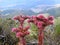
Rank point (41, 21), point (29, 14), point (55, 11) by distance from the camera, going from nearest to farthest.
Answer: point (41, 21) → point (29, 14) → point (55, 11)

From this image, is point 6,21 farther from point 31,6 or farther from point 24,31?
point 24,31

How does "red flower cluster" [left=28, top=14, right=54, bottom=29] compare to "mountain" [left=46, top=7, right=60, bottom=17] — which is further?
"mountain" [left=46, top=7, right=60, bottom=17]

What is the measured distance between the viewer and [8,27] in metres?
3.65

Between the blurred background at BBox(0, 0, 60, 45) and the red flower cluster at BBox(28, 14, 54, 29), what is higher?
the red flower cluster at BBox(28, 14, 54, 29)

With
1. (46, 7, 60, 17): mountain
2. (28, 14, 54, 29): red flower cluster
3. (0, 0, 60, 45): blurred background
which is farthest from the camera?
(46, 7, 60, 17): mountain

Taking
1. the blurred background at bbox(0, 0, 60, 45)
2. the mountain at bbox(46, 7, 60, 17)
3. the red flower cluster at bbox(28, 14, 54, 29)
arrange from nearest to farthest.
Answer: the red flower cluster at bbox(28, 14, 54, 29) < the blurred background at bbox(0, 0, 60, 45) < the mountain at bbox(46, 7, 60, 17)

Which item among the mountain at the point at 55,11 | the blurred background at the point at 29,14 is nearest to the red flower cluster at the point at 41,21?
the blurred background at the point at 29,14

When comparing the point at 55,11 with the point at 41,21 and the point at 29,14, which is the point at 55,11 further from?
the point at 41,21

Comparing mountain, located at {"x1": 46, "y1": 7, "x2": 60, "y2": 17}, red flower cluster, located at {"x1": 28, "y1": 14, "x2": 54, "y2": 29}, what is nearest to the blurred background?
mountain, located at {"x1": 46, "y1": 7, "x2": 60, "y2": 17}

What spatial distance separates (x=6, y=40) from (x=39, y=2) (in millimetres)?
863

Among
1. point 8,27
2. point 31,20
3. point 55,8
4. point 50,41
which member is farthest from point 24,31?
point 55,8

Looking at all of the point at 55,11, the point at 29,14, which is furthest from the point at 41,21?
the point at 55,11

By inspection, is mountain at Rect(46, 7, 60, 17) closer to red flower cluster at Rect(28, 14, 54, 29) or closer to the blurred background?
the blurred background

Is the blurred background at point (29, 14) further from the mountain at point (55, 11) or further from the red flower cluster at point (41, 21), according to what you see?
the red flower cluster at point (41, 21)
